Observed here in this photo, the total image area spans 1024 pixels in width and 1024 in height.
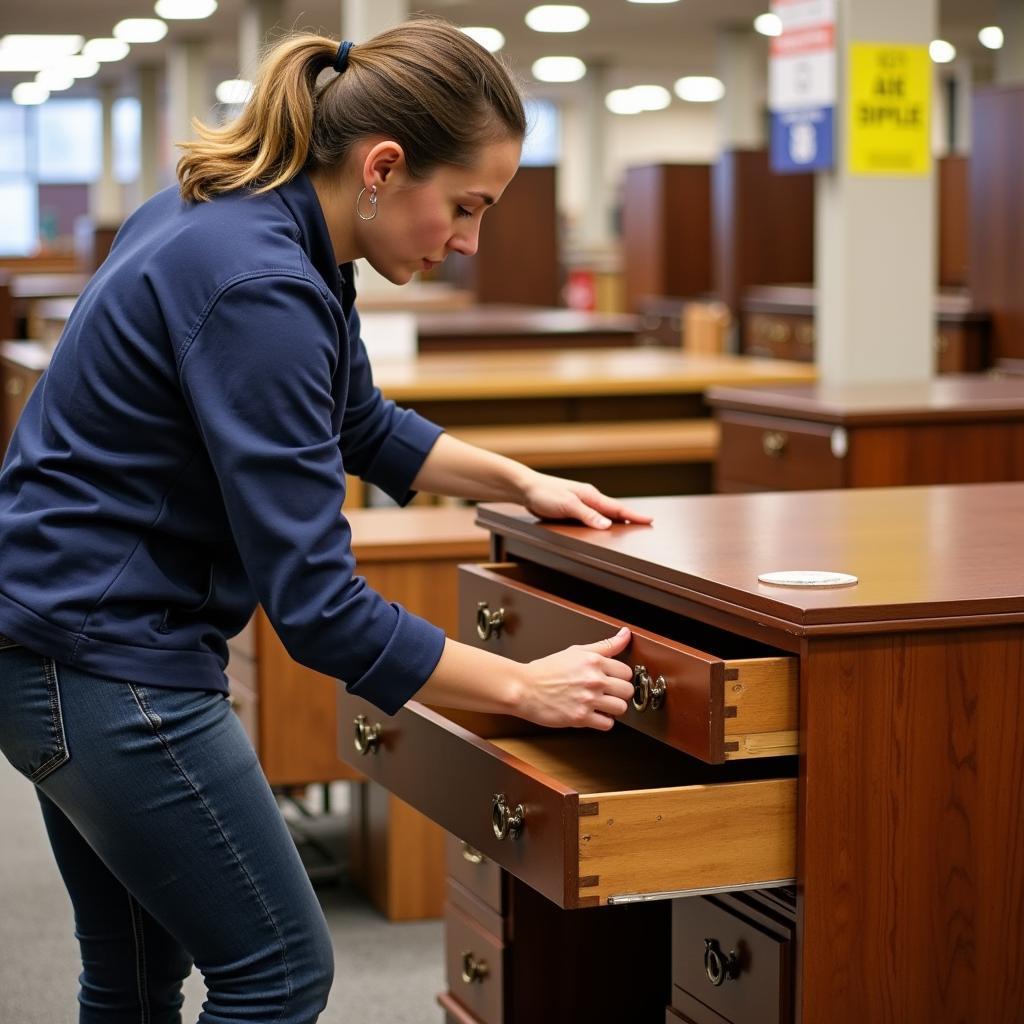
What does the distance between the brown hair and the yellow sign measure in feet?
10.9

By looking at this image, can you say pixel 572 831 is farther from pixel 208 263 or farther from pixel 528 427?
pixel 528 427

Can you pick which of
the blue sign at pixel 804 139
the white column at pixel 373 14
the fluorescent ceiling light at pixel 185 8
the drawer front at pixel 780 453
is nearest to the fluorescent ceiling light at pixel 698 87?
the fluorescent ceiling light at pixel 185 8

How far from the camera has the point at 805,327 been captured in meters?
8.57

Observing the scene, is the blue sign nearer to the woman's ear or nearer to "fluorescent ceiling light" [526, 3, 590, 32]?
the woman's ear

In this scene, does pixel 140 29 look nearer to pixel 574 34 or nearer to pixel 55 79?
pixel 574 34

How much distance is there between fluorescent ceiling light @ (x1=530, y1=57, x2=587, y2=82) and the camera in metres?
17.8

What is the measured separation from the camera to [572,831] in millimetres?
1521

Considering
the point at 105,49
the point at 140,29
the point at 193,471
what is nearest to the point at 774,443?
the point at 193,471

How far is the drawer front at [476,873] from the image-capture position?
2.14 metres

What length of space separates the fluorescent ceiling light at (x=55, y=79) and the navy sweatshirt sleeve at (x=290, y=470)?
62.3 feet

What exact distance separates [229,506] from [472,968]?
3.39 ft

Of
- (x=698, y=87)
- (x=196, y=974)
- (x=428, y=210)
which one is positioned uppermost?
(x=698, y=87)

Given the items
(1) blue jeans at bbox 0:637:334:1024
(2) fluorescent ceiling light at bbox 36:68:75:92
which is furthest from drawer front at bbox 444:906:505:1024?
(2) fluorescent ceiling light at bbox 36:68:75:92

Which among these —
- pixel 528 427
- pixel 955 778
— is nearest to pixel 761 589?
pixel 955 778
